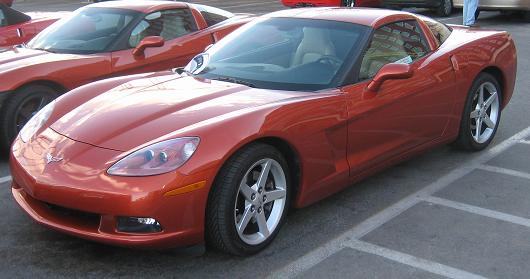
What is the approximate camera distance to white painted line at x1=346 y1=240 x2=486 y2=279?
11.3 feet

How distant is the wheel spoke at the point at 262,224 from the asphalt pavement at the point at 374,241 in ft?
0.34

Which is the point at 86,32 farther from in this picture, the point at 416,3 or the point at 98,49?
the point at 416,3

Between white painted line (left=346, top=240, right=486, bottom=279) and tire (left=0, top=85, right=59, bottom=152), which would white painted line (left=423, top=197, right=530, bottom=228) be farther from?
tire (left=0, top=85, right=59, bottom=152)

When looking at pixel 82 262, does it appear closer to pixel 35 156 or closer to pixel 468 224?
pixel 35 156

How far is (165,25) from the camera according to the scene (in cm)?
690

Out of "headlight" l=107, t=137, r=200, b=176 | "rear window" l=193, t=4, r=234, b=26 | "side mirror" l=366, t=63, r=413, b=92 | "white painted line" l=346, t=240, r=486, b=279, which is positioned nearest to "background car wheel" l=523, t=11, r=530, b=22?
"rear window" l=193, t=4, r=234, b=26

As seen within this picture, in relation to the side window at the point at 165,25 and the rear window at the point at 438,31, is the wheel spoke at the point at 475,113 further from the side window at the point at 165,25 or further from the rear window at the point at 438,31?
the side window at the point at 165,25

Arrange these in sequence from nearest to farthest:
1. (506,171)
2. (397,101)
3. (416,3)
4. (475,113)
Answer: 1. (397,101)
2. (506,171)
3. (475,113)
4. (416,3)

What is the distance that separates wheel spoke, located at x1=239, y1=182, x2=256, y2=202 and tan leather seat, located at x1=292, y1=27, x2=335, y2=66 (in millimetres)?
1166

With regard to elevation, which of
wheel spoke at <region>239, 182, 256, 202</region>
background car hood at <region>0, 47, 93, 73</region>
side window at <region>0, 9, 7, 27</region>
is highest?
side window at <region>0, 9, 7, 27</region>

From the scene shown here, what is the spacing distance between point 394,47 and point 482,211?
1.34 metres

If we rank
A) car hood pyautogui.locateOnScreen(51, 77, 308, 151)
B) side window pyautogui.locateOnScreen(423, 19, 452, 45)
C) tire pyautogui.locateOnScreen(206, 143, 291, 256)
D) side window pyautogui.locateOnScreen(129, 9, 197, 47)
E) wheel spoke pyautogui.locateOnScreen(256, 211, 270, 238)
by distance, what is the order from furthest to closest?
side window pyautogui.locateOnScreen(129, 9, 197, 47), side window pyautogui.locateOnScreen(423, 19, 452, 45), wheel spoke pyautogui.locateOnScreen(256, 211, 270, 238), car hood pyautogui.locateOnScreen(51, 77, 308, 151), tire pyautogui.locateOnScreen(206, 143, 291, 256)

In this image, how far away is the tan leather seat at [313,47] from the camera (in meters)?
4.42

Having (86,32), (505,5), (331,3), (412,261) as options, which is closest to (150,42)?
(86,32)
